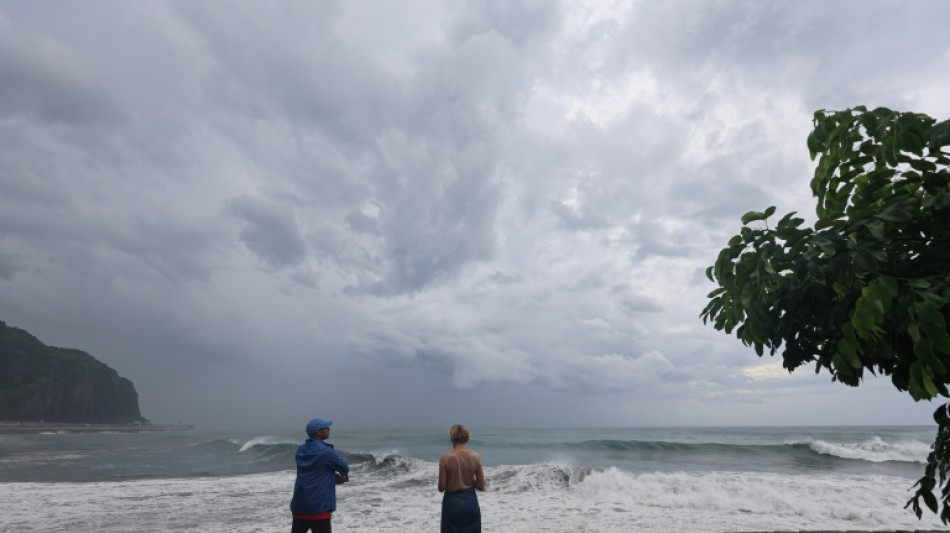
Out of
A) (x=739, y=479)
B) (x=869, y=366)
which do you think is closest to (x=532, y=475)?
(x=739, y=479)

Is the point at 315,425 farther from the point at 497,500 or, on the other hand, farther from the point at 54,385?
the point at 54,385

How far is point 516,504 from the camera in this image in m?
13.9

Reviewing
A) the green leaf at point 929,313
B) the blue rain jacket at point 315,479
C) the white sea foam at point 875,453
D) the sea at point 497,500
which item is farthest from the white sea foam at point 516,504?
the white sea foam at point 875,453

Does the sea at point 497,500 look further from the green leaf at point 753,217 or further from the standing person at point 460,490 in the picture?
the green leaf at point 753,217

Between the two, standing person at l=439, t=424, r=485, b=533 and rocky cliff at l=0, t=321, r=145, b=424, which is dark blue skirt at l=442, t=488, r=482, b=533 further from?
rocky cliff at l=0, t=321, r=145, b=424

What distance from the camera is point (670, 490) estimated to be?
16.6 m

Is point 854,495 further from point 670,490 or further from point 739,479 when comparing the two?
point 670,490

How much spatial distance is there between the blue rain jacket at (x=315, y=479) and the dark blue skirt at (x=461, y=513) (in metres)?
1.27

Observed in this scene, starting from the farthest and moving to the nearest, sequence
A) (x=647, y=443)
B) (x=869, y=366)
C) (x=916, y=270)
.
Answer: (x=647, y=443) → (x=869, y=366) → (x=916, y=270)

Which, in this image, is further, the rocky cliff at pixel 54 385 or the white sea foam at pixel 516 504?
the rocky cliff at pixel 54 385

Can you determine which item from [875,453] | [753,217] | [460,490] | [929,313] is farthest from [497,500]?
[875,453]

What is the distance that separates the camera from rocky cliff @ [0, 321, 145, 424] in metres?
120

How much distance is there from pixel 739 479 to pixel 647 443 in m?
24.4

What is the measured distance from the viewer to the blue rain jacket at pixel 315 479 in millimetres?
5781
